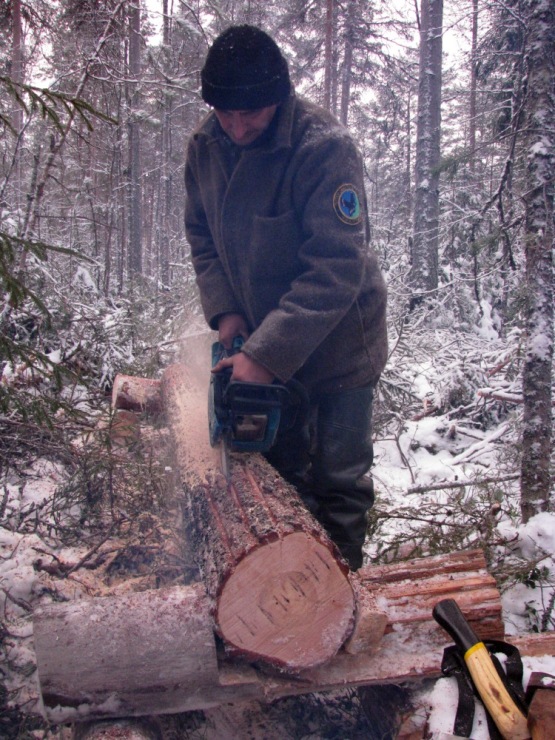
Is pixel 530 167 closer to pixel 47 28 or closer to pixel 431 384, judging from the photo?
pixel 431 384

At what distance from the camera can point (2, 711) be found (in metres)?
2.05

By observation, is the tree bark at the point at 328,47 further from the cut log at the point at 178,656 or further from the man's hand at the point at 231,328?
the cut log at the point at 178,656

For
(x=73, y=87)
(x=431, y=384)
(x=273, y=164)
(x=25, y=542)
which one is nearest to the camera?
(x=273, y=164)

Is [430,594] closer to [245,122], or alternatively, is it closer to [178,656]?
[178,656]

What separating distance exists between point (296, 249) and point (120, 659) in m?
1.81

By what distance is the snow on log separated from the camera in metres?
1.83

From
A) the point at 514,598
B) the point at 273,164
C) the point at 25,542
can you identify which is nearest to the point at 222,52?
the point at 273,164

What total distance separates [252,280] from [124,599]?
1497mm

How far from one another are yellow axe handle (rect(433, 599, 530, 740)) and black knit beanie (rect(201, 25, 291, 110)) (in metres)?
2.09

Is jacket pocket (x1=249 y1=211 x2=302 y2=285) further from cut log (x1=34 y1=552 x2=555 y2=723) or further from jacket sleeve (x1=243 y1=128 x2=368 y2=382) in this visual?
cut log (x1=34 y1=552 x2=555 y2=723)

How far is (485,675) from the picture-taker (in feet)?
5.66

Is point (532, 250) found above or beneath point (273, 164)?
beneath

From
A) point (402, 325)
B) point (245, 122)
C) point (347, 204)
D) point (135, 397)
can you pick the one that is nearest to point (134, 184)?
point (402, 325)

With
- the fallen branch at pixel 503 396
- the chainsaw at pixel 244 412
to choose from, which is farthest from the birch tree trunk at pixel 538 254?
the chainsaw at pixel 244 412
